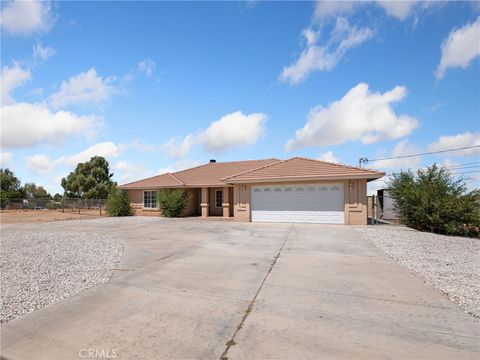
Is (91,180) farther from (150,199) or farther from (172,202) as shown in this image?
(172,202)

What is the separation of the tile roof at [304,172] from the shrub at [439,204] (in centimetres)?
200

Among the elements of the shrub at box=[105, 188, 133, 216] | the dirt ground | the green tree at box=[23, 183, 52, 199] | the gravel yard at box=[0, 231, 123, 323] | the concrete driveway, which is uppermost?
the green tree at box=[23, 183, 52, 199]

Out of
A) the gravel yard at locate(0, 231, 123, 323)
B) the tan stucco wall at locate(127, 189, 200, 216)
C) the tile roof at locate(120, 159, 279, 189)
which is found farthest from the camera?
the tan stucco wall at locate(127, 189, 200, 216)

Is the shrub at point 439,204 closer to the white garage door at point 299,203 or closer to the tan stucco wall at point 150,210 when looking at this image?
the white garage door at point 299,203

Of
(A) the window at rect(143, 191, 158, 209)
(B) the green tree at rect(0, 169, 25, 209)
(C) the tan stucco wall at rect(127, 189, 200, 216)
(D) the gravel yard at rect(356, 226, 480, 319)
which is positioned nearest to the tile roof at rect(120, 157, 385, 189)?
(A) the window at rect(143, 191, 158, 209)

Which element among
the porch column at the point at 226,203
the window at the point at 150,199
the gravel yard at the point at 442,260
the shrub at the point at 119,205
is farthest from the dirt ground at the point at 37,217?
the gravel yard at the point at 442,260

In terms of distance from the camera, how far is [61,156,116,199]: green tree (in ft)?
148

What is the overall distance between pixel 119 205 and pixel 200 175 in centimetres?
732

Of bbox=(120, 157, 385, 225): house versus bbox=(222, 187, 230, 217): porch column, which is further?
bbox=(222, 187, 230, 217): porch column

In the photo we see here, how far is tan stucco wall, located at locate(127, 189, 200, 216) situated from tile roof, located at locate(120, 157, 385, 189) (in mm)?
892

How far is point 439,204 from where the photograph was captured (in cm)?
1291

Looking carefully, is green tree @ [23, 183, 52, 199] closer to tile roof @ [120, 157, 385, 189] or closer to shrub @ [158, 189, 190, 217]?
tile roof @ [120, 157, 385, 189]

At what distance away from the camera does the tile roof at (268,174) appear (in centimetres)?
1617

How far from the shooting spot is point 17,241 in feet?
37.4
